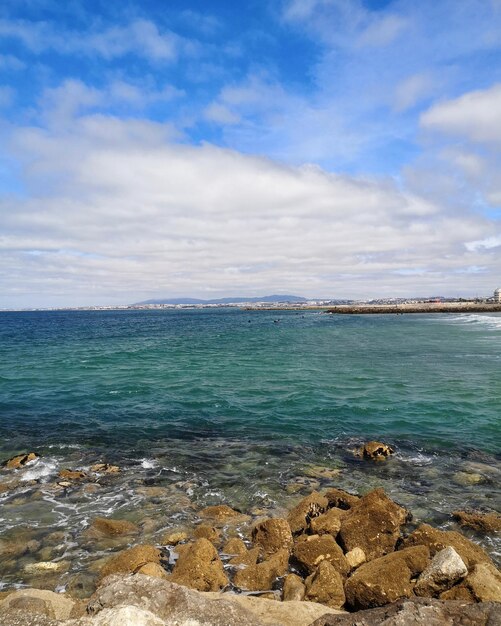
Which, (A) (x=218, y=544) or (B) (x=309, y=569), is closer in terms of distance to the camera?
(B) (x=309, y=569)

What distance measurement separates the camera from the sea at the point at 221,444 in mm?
12055

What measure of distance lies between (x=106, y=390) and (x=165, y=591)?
2470 cm

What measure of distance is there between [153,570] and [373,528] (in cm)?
534

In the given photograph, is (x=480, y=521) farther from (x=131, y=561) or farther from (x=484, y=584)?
(x=131, y=561)

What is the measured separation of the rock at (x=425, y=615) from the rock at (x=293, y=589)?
1.97 meters

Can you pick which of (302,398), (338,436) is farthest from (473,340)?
(338,436)

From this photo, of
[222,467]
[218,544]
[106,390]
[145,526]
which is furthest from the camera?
[106,390]

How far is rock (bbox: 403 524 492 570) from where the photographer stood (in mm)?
8812

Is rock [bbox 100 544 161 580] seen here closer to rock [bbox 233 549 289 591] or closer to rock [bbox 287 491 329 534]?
rock [bbox 233 549 289 591]

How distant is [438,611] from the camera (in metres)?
6.05

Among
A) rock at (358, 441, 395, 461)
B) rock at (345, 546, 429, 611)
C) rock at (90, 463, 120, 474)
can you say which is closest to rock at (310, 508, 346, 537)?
rock at (345, 546, 429, 611)

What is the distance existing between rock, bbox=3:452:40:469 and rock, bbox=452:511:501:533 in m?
15.6

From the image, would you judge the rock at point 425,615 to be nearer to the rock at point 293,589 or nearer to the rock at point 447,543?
the rock at point 293,589

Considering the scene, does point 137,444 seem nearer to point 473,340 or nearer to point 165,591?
point 165,591
